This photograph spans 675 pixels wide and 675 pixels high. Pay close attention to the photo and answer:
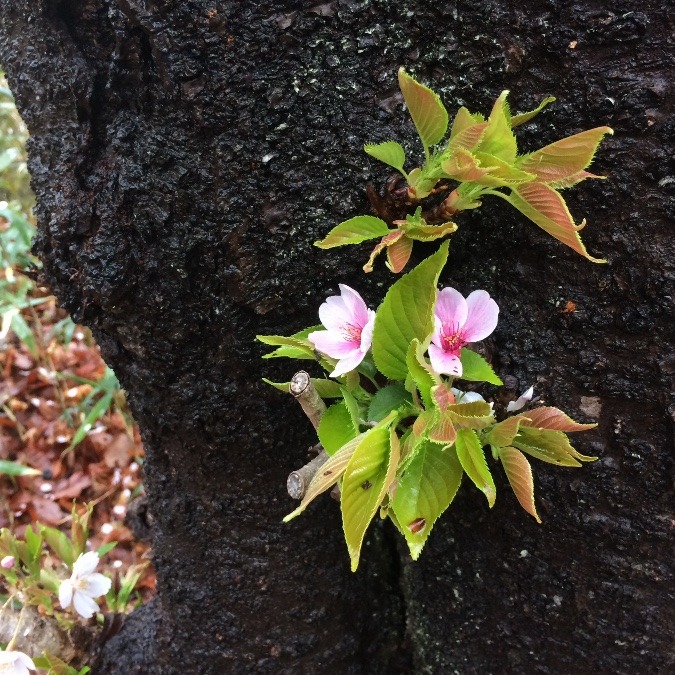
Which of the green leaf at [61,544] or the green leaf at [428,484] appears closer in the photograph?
the green leaf at [428,484]

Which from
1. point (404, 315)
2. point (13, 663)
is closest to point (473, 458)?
point (404, 315)

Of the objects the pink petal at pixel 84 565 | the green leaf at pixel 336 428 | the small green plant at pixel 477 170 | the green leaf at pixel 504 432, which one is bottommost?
the pink petal at pixel 84 565

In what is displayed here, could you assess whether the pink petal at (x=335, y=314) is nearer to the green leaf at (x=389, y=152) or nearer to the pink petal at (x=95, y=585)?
the green leaf at (x=389, y=152)

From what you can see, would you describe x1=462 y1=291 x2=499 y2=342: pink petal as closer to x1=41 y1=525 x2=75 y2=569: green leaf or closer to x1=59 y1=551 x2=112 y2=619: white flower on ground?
x1=59 y1=551 x2=112 y2=619: white flower on ground

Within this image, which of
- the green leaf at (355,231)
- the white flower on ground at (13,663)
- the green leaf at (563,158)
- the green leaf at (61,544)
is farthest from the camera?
the green leaf at (61,544)

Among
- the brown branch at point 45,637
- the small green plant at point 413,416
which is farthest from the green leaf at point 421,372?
the brown branch at point 45,637
